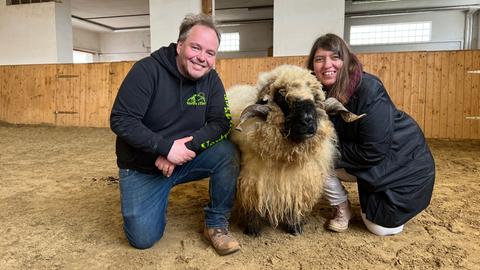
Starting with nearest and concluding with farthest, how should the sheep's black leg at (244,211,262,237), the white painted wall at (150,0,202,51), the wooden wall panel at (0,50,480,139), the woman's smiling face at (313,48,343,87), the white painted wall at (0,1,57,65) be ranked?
the woman's smiling face at (313,48,343,87) → the sheep's black leg at (244,211,262,237) → the wooden wall panel at (0,50,480,139) → the white painted wall at (150,0,202,51) → the white painted wall at (0,1,57,65)

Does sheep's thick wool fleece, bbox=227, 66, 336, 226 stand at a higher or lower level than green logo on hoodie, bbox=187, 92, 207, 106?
lower

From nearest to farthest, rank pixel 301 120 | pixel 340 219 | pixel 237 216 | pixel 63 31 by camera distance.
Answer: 1. pixel 301 120
2. pixel 340 219
3. pixel 237 216
4. pixel 63 31

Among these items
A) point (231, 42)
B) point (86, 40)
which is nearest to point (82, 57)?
point (86, 40)

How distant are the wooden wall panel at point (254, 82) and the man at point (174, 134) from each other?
19.9ft

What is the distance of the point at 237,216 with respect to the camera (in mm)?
2973

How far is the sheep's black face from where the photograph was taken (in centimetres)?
220

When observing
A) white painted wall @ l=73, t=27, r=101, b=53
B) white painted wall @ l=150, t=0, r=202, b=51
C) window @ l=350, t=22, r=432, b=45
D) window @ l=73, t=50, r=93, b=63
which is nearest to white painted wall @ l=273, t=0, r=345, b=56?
white painted wall @ l=150, t=0, r=202, b=51

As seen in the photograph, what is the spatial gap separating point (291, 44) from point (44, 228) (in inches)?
301

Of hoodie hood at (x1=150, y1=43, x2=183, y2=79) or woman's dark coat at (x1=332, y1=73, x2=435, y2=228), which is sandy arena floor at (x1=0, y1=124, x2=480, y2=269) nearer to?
woman's dark coat at (x1=332, y1=73, x2=435, y2=228)

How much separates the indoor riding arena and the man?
0.71ft

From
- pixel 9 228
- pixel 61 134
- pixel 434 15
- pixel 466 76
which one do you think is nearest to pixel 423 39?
pixel 434 15

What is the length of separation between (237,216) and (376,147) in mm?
1231

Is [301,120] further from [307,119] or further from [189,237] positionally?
[189,237]

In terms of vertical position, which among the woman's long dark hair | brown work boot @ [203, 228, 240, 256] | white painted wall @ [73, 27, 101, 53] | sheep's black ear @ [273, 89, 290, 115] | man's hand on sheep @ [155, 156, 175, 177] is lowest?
brown work boot @ [203, 228, 240, 256]
